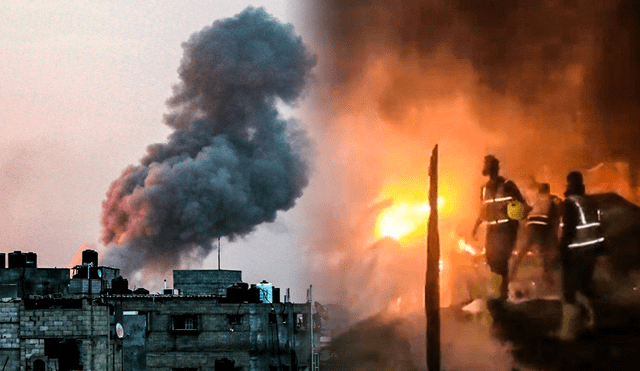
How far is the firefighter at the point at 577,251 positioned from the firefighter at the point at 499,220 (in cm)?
82

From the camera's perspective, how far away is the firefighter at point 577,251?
1527 cm

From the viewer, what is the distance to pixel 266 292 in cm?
5069

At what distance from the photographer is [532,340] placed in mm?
15719

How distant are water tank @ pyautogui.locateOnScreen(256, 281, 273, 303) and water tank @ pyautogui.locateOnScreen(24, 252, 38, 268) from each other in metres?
12.9

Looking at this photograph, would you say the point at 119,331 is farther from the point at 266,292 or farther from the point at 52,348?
the point at 266,292

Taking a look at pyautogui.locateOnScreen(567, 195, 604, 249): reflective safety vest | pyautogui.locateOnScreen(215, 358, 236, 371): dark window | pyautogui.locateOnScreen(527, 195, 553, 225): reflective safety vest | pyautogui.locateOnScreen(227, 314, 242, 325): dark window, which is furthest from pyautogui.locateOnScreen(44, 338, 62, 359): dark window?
pyautogui.locateOnScreen(567, 195, 604, 249): reflective safety vest

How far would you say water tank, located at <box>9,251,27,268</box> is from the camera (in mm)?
53781

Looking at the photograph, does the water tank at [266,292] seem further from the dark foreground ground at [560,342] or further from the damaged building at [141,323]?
the dark foreground ground at [560,342]

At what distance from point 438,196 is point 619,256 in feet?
10.2

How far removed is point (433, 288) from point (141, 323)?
1267 inches

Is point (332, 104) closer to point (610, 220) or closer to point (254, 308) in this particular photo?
point (610, 220)

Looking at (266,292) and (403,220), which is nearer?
(403,220)

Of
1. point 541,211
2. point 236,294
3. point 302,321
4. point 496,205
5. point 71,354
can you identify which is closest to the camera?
point 541,211

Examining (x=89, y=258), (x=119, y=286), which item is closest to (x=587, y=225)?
(x=119, y=286)
